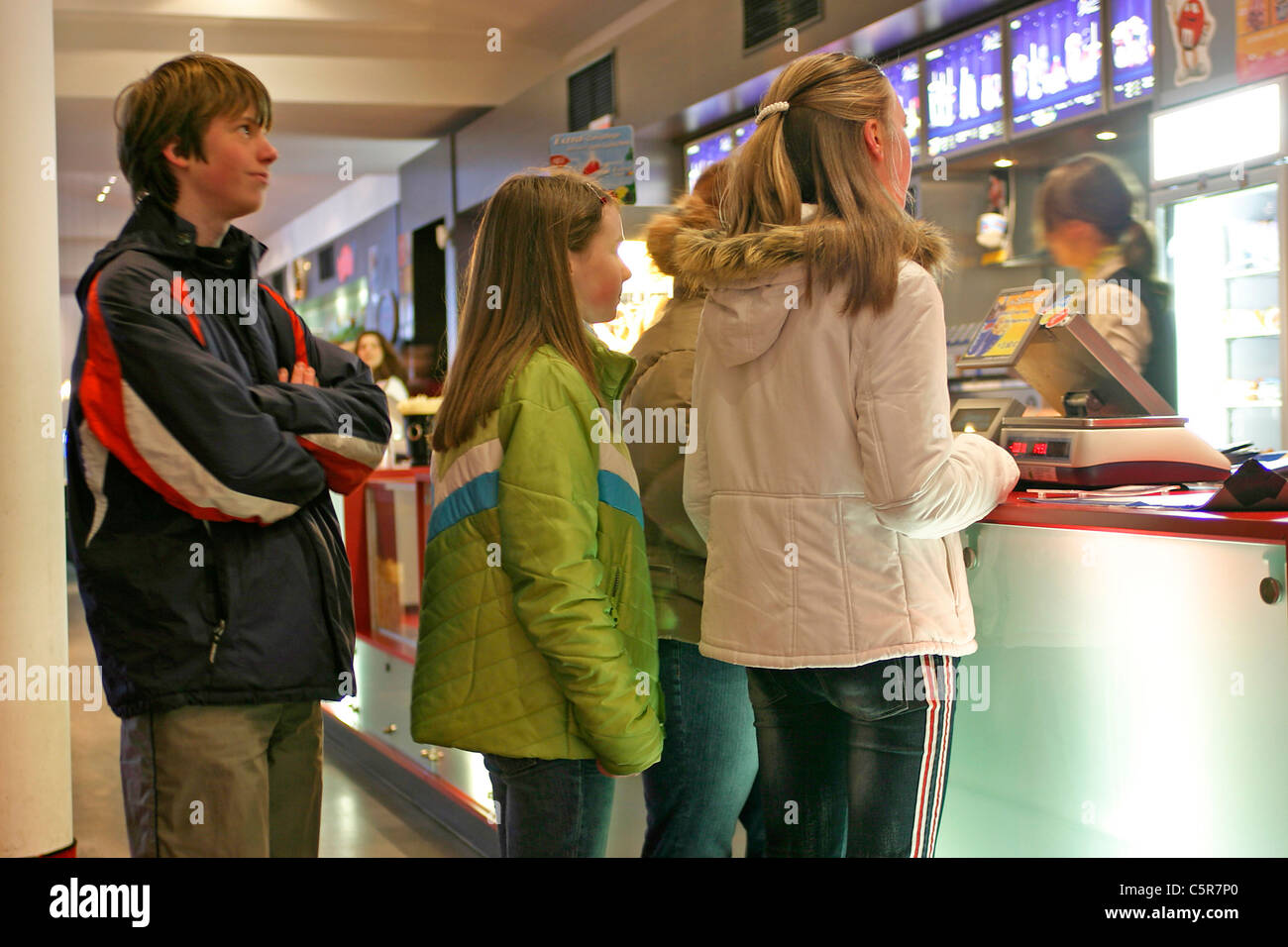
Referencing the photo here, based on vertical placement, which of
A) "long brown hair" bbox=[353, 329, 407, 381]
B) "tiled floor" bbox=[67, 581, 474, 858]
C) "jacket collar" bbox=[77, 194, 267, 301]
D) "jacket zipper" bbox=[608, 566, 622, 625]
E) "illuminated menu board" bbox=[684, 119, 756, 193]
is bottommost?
"tiled floor" bbox=[67, 581, 474, 858]

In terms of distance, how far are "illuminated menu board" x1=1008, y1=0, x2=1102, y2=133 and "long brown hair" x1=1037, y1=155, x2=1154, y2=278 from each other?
23 centimetres

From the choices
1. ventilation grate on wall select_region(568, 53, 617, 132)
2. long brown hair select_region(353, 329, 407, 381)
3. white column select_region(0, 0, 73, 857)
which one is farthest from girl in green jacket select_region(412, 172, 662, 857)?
long brown hair select_region(353, 329, 407, 381)

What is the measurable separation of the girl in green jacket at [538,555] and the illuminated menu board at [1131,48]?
3.46 meters

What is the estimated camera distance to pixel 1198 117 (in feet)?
13.8

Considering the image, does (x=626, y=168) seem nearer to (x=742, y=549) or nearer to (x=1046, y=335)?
(x=1046, y=335)

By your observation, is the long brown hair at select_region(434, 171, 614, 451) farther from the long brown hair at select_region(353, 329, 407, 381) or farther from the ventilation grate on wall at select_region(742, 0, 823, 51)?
the long brown hair at select_region(353, 329, 407, 381)

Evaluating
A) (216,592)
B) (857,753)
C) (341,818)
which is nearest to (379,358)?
(341,818)

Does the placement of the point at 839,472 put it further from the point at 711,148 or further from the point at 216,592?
the point at 711,148

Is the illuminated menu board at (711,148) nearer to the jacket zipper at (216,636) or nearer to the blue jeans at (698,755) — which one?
the blue jeans at (698,755)

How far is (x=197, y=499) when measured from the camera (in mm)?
1597

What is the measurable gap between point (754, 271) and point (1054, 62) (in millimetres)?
3873

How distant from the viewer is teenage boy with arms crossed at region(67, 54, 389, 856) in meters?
1.60

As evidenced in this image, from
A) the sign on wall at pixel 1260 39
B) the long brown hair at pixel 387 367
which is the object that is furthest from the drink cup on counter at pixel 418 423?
the long brown hair at pixel 387 367

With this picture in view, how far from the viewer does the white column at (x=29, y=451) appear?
9.45ft
